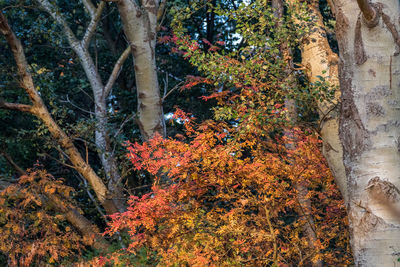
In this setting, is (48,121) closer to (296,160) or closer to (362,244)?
(296,160)

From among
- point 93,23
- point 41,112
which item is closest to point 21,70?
point 41,112

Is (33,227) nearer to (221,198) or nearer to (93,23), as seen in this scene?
(221,198)

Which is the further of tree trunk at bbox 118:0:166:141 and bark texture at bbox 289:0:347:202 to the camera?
tree trunk at bbox 118:0:166:141

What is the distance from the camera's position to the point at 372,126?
10.7 ft

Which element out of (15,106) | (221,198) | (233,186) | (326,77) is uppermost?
(15,106)

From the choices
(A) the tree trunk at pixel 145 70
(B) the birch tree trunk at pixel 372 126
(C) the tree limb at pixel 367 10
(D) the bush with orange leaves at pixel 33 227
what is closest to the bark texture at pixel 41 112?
(D) the bush with orange leaves at pixel 33 227

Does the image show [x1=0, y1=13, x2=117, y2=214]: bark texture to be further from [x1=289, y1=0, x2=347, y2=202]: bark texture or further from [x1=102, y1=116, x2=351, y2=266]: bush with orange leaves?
[x1=289, y1=0, x2=347, y2=202]: bark texture

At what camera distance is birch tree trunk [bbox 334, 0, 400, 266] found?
312cm

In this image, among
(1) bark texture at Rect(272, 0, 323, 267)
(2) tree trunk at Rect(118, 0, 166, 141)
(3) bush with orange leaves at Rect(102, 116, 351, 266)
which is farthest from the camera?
(2) tree trunk at Rect(118, 0, 166, 141)

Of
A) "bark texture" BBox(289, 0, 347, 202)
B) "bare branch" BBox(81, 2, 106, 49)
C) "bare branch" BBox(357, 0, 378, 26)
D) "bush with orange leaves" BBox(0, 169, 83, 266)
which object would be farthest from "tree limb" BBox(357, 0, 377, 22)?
"bare branch" BBox(81, 2, 106, 49)

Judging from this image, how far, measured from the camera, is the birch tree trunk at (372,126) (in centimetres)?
312

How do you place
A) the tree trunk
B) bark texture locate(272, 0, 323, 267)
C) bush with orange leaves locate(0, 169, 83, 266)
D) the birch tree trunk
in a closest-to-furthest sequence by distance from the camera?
the birch tree trunk → bark texture locate(272, 0, 323, 267) → bush with orange leaves locate(0, 169, 83, 266) → the tree trunk

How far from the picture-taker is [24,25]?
10.3 meters

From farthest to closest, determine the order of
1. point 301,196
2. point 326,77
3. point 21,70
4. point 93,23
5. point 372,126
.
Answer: point 93,23 < point 21,70 < point 301,196 < point 326,77 < point 372,126
